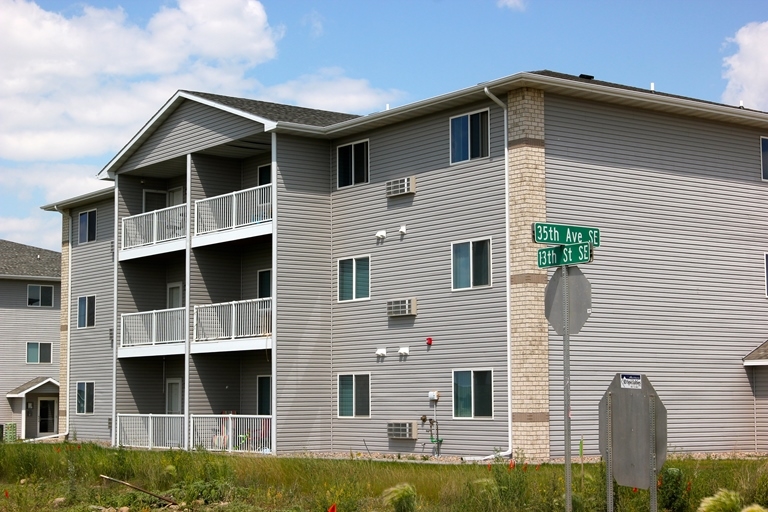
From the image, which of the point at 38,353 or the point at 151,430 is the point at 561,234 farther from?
the point at 38,353

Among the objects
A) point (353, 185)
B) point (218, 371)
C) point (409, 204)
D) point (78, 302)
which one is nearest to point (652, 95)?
point (409, 204)

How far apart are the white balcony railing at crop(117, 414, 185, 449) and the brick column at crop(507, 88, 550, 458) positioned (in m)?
12.1

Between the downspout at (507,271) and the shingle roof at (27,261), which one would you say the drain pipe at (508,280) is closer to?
the downspout at (507,271)

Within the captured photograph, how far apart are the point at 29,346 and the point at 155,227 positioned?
962 inches

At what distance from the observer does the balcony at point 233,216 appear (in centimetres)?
3122

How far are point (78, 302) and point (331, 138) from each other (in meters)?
16.4

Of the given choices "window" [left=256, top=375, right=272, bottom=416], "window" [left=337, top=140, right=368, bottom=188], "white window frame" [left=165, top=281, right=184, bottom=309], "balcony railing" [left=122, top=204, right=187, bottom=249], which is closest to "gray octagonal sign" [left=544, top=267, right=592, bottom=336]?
"window" [left=337, top=140, right=368, bottom=188]

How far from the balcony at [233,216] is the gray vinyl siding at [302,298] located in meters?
0.81

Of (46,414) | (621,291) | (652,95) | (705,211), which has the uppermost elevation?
(652,95)

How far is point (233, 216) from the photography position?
32.1 m

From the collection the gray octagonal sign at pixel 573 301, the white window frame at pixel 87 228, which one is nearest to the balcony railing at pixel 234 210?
the white window frame at pixel 87 228

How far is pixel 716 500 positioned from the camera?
12.6 meters

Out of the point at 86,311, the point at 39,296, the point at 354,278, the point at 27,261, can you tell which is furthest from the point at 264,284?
the point at 27,261

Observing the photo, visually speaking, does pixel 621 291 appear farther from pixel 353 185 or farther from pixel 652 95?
pixel 353 185
